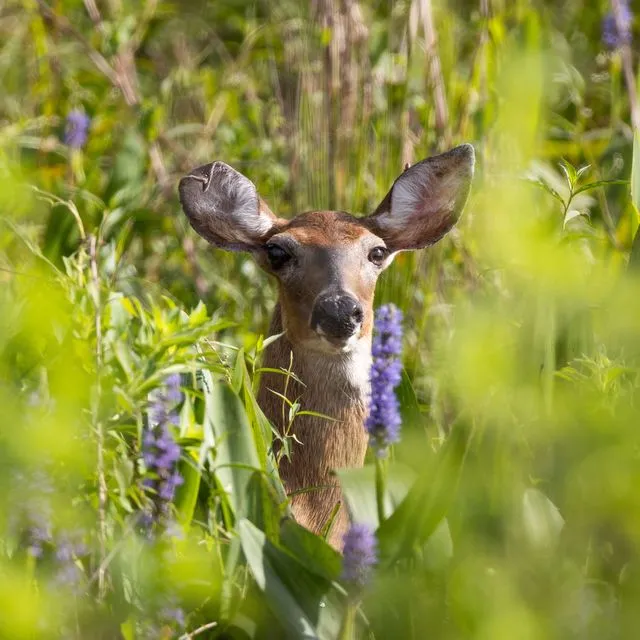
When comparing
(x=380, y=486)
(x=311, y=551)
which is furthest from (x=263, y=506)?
(x=380, y=486)

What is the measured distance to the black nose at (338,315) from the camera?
347 cm

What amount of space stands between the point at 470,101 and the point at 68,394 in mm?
3484

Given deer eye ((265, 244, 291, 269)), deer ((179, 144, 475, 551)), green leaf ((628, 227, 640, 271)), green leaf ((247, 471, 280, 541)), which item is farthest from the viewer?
deer eye ((265, 244, 291, 269))

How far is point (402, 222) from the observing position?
4066 millimetres

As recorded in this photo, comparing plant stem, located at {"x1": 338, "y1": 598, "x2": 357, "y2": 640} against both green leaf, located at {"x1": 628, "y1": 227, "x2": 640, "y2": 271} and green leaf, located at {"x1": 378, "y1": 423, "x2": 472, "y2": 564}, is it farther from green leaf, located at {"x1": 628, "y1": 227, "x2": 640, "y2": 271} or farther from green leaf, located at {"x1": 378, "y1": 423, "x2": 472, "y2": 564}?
green leaf, located at {"x1": 628, "y1": 227, "x2": 640, "y2": 271}

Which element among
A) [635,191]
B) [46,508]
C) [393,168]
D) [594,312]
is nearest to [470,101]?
[393,168]

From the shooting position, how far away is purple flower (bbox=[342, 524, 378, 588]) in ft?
7.05

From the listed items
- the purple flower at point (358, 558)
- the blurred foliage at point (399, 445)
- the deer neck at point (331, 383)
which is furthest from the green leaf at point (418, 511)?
the deer neck at point (331, 383)

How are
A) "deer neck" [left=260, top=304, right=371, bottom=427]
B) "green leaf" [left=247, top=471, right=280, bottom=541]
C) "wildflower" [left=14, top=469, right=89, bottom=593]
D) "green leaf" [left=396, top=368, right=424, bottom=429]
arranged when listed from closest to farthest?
1. "wildflower" [left=14, top=469, right=89, bottom=593]
2. "green leaf" [left=247, top=471, right=280, bottom=541]
3. "green leaf" [left=396, top=368, right=424, bottom=429]
4. "deer neck" [left=260, top=304, right=371, bottom=427]

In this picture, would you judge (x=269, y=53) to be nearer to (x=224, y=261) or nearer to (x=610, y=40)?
(x=224, y=261)

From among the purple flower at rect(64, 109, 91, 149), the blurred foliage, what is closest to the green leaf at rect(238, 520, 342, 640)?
the blurred foliage

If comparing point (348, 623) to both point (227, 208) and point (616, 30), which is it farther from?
point (616, 30)

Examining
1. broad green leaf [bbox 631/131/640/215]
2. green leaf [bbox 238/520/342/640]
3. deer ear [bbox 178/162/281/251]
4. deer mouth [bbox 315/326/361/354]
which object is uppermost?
broad green leaf [bbox 631/131/640/215]

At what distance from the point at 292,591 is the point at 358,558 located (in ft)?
1.02
